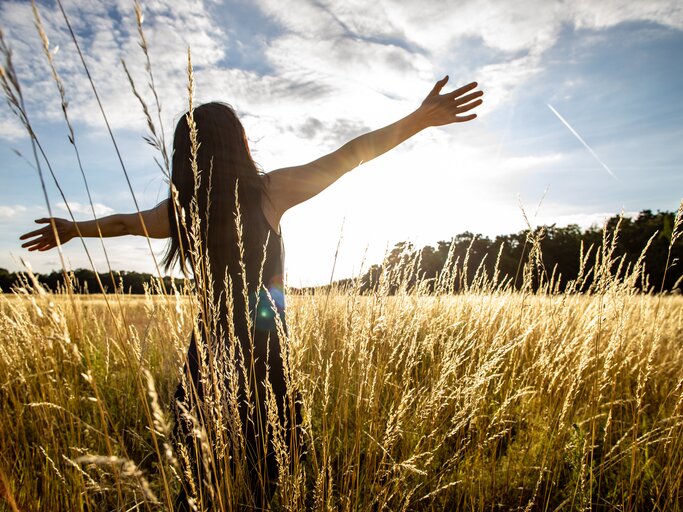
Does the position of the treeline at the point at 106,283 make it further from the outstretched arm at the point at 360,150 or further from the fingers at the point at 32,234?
the outstretched arm at the point at 360,150

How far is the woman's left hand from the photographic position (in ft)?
7.16

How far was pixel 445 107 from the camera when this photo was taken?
2.20 metres

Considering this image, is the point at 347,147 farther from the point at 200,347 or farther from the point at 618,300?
the point at 618,300

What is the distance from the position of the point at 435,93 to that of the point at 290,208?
1.08 meters

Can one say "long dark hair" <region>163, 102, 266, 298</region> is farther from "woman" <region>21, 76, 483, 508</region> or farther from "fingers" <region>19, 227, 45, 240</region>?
"fingers" <region>19, 227, 45, 240</region>

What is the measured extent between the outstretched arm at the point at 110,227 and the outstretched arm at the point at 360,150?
620mm

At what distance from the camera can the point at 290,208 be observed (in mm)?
2184

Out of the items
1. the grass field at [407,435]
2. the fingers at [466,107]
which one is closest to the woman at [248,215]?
the fingers at [466,107]

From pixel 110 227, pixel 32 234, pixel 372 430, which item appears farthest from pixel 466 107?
pixel 32 234

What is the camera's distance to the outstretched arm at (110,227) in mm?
2055

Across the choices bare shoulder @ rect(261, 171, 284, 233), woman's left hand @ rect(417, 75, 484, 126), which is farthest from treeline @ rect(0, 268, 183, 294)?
woman's left hand @ rect(417, 75, 484, 126)

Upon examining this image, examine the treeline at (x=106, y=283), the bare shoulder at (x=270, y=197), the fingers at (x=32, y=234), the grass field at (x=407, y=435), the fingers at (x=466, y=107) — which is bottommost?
the grass field at (x=407, y=435)

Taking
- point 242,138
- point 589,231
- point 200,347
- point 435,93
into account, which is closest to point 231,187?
point 242,138

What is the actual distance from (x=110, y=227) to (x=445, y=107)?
2.06 meters
